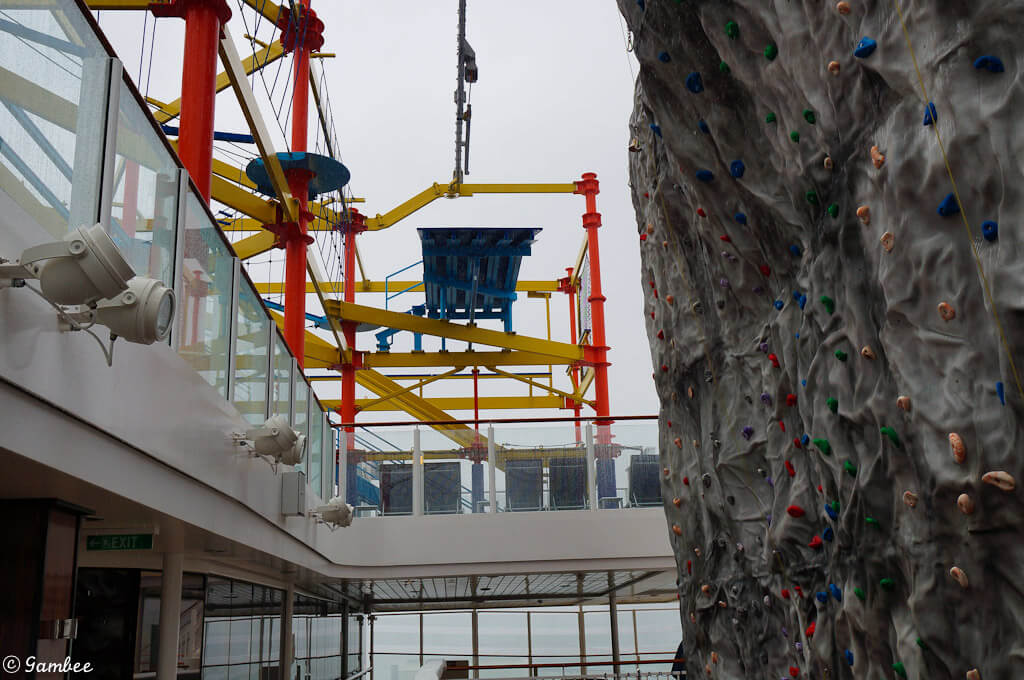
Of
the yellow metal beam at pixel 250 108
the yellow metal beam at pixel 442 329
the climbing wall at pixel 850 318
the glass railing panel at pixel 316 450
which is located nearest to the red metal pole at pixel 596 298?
the yellow metal beam at pixel 442 329

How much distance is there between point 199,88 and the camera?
8.74 m

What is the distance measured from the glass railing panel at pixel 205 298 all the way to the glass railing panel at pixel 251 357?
329mm

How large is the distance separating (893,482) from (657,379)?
3714 millimetres

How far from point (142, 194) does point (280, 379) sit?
150 inches

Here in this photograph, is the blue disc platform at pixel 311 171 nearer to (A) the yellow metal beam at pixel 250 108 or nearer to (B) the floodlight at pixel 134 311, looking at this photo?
(A) the yellow metal beam at pixel 250 108

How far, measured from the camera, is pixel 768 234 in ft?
17.0

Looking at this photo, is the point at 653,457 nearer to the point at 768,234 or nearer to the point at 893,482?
the point at 768,234

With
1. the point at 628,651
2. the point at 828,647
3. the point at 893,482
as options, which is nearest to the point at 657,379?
the point at 828,647

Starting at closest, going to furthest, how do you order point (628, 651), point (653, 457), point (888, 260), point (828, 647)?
1. point (888, 260)
2. point (828, 647)
3. point (653, 457)
4. point (628, 651)

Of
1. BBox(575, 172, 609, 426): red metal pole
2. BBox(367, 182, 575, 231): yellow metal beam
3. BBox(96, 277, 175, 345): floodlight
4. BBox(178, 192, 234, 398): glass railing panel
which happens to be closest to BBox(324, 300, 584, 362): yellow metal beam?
BBox(575, 172, 609, 426): red metal pole

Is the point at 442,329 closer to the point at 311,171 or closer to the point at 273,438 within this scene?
the point at 311,171

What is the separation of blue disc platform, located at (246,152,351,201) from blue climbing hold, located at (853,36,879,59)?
899 cm

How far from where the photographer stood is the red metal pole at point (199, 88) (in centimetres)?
864

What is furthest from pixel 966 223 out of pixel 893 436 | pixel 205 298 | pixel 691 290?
pixel 205 298
